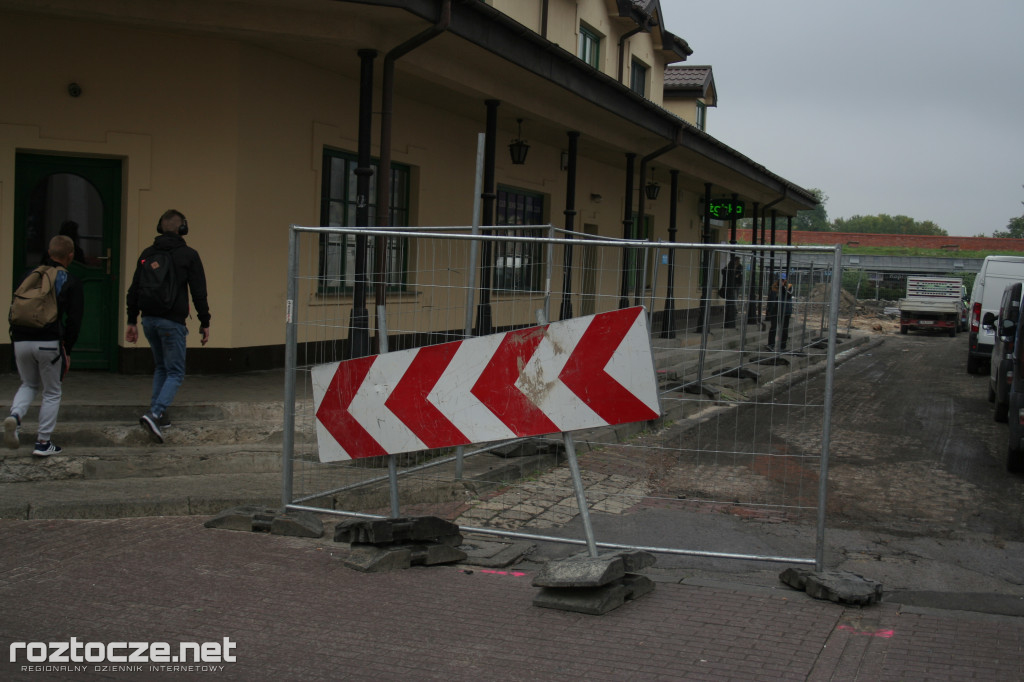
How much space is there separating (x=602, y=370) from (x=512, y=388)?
58 centimetres

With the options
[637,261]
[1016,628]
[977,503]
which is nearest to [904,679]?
[1016,628]

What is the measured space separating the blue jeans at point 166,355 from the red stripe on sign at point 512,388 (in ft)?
10.4

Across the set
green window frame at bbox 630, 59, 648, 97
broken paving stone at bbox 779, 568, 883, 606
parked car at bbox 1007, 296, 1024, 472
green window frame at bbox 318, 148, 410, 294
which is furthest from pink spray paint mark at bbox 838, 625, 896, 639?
green window frame at bbox 630, 59, 648, 97

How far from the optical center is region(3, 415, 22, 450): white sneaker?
689 centimetres

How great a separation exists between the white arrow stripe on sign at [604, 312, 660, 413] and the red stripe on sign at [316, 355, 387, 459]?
163 cm

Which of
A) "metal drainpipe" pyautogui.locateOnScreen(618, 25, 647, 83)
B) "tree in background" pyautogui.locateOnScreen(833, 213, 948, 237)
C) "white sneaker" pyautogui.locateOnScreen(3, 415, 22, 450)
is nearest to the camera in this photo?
"white sneaker" pyautogui.locateOnScreen(3, 415, 22, 450)

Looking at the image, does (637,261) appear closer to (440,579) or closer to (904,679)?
(440,579)

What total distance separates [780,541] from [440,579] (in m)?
2.60

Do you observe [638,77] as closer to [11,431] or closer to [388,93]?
[388,93]

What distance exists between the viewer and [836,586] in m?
5.08

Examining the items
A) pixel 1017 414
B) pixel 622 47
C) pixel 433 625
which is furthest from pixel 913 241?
pixel 433 625

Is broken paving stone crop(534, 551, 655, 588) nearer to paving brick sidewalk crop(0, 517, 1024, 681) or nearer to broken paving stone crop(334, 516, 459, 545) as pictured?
paving brick sidewalk crop(0, 517, 1024, 681)

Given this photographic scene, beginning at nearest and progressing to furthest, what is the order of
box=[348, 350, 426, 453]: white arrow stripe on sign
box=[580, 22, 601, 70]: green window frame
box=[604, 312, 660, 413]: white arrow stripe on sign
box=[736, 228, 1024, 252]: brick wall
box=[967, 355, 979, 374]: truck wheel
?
box=[604, 312, 660, 413]: white arrow stripe on sign → box=[348, 350, 426, 453]: white arrow stripe on sign → box=[967, 355, 979, 374]: truck wheel → box=[580, 22, 601, 70]: green window frame → box=[736, 228, 1024, 252]: brick wall

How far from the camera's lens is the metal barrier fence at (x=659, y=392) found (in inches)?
221
